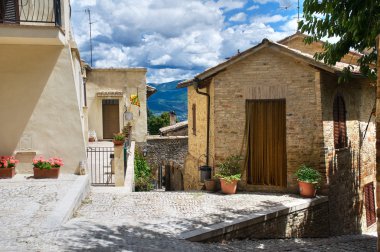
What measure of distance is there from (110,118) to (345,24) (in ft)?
60.2

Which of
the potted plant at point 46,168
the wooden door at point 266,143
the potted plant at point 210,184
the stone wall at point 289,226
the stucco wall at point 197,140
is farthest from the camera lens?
the stucco wall at point 197,140

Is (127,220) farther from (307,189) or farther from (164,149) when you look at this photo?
(164,149)

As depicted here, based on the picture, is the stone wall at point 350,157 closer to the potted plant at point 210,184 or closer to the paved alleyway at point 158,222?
the paved alleyway at point 158,222

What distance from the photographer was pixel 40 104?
1069cm

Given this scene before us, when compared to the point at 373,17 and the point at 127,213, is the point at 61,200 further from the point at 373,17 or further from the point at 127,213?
the point at 373,17

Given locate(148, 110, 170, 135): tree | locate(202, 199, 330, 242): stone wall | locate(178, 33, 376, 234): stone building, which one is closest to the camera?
locate(202, 199, 330, 242): stone wall

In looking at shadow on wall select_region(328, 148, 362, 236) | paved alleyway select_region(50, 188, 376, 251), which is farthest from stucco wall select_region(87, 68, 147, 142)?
shadow on wall select_region(328, 148, 362, 236)

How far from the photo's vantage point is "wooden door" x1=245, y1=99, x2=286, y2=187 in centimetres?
1158

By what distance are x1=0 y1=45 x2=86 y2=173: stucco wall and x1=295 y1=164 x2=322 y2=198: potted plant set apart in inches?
249

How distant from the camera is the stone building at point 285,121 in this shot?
11.1 meters

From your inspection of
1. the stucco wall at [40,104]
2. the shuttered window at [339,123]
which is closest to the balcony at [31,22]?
the stucco wall at [40,104]

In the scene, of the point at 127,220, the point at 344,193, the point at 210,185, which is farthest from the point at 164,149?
the point at 127,220

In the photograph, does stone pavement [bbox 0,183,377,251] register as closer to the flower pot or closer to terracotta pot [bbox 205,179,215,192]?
the flower pot

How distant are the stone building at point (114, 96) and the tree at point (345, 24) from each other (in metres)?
15.5
